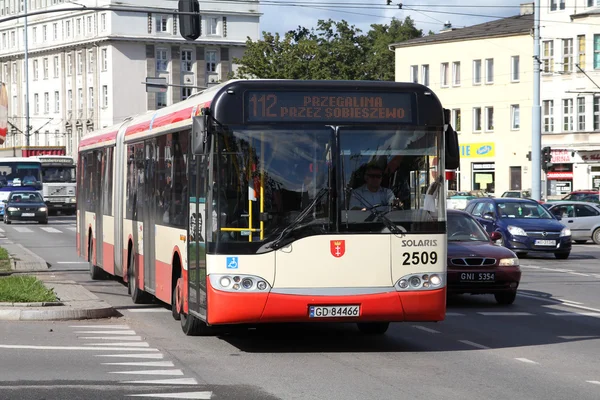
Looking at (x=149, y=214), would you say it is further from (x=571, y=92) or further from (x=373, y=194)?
(x=571, y=92)

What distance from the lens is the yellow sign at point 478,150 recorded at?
80.6 meters

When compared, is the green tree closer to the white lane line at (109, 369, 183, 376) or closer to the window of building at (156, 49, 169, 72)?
the window of building at (156, 49, 169, 72)

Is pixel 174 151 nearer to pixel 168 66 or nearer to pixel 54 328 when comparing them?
pixel 54 328

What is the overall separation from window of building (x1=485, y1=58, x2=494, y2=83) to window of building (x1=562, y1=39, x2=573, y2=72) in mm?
5659

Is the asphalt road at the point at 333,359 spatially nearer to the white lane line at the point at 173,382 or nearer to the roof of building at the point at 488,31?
the white lane line at the point at 173,382

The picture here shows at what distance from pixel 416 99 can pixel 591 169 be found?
63221 mm

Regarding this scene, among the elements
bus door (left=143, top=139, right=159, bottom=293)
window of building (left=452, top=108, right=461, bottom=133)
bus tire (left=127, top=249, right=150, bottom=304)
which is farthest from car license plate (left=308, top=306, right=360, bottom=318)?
window of building (left=452, top=108, right=461, bottom=133)

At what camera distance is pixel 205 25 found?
387ft

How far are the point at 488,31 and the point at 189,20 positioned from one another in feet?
190

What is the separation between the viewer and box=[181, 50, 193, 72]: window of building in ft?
383

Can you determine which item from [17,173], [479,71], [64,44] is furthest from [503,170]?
[64,44]

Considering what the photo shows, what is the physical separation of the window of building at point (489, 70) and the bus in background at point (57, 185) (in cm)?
2723

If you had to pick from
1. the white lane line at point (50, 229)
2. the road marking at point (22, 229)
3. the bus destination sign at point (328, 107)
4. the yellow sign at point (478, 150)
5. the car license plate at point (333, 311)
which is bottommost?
the white lane line at point (50, 229)

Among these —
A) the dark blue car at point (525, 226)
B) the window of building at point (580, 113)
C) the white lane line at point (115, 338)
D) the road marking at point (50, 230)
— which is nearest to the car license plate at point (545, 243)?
the dark blue car at point (525, 226)
